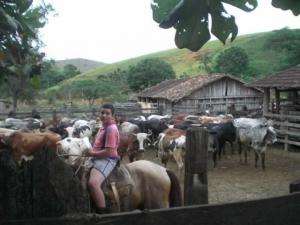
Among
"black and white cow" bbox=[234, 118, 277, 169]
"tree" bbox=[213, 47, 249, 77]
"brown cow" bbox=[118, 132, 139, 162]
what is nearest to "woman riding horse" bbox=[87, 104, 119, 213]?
"brown cow" bbox=[118, 132, 139, 162]

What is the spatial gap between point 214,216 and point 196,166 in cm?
178

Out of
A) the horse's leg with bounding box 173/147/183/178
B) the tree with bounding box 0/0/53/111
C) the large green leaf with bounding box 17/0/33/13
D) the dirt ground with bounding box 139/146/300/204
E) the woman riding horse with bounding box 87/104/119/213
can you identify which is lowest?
the dirt ground with bounding box 139/146/300/204

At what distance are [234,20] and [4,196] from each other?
49.0 inches

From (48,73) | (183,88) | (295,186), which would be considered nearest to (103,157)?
(295,186)

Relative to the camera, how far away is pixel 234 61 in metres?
53.0

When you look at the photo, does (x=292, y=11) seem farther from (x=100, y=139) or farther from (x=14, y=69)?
(x=100, y=139)

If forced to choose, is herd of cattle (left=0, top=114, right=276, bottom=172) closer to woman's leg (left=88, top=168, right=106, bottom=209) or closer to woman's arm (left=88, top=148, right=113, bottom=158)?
woman's arm (left=88, top=148, right=113, bottom=158)

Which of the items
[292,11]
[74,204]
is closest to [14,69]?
[74,204]

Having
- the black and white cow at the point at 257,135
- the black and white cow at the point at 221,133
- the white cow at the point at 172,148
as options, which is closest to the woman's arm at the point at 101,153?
the white cow at the point at 172,148

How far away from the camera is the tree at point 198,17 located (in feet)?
5.11

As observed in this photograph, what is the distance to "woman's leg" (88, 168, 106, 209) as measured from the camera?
4.73m

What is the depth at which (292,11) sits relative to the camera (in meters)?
1.60

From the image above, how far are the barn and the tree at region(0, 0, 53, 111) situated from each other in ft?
92.8

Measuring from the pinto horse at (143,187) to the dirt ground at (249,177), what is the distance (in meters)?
4.49
